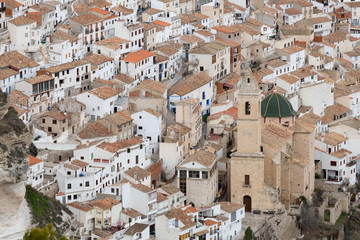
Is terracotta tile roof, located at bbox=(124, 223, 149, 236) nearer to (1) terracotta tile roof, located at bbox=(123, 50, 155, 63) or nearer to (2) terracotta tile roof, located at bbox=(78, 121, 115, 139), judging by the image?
(2) terracotta tile roof, located at bbox=(78, 121, 115, 139)

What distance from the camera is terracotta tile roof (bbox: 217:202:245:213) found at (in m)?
63.6

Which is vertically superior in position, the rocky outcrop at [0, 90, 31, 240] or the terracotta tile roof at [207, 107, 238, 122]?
→ the rocky outcrop at [0, 90, 31, 240]

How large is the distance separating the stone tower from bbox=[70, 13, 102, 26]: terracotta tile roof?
17.0 meters

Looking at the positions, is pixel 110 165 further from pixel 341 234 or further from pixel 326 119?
pixel 326 119

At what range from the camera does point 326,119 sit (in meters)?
79.5

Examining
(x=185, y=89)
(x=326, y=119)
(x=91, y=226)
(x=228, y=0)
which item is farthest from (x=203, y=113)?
(x=228, y=0)

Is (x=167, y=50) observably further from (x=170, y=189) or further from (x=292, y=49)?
(x=170, y=189)

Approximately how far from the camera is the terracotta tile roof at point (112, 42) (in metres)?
77.9

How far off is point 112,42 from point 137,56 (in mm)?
2085

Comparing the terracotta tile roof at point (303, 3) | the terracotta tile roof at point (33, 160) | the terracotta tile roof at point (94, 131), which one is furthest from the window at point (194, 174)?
the terracotta tile roof at point (303, 3)

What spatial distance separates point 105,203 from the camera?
201 ft

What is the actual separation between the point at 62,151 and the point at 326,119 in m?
20.8

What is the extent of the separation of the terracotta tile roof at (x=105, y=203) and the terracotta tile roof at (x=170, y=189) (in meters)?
3.62

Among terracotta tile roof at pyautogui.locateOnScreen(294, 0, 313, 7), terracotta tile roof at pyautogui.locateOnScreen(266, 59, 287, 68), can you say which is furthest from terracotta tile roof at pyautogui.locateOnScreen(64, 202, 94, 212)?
terracotta tile roof at pyautogui.locateOnScreen(294, 0, 313, 7)
